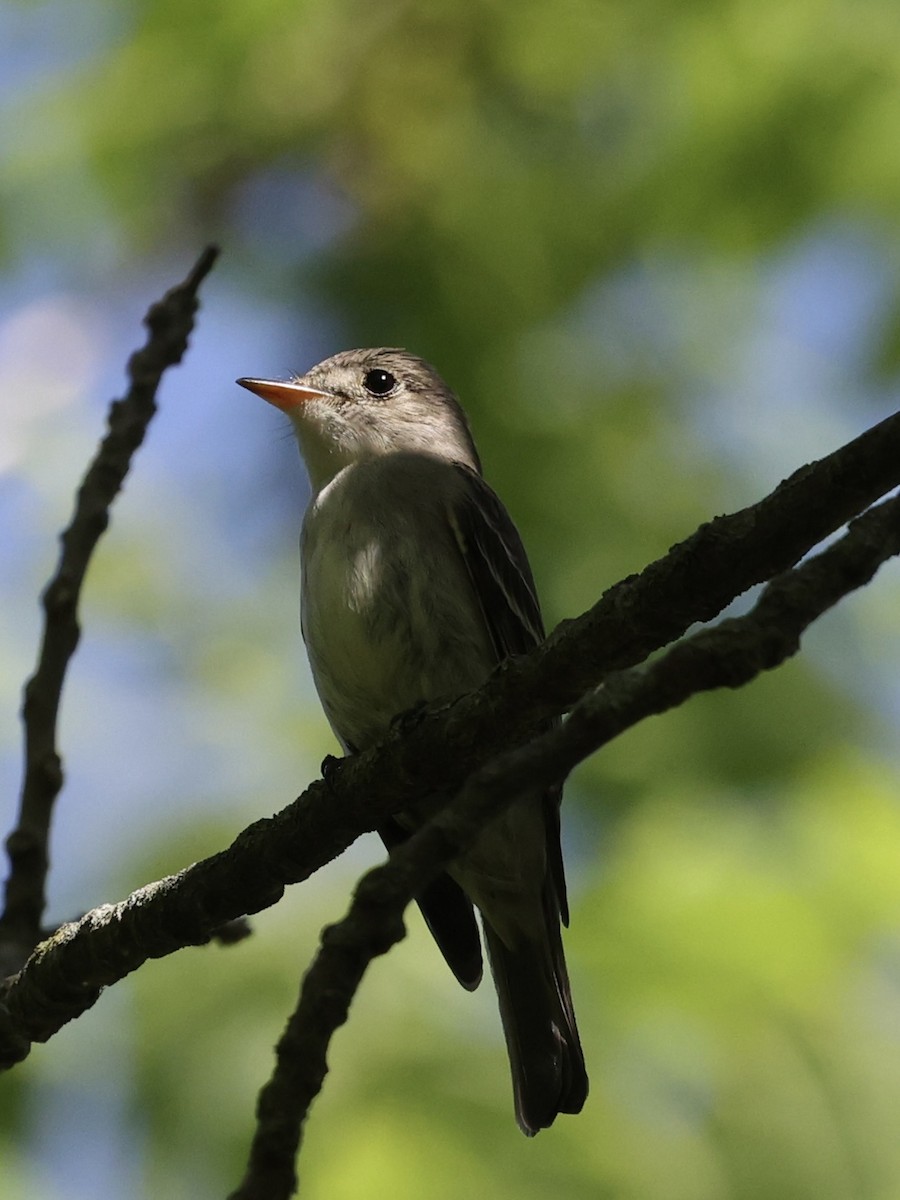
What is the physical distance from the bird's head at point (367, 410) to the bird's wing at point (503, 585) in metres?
0.57

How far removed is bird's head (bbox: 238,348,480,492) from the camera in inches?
234

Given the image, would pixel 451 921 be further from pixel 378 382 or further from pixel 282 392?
pixel 378 382

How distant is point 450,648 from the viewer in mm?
4957

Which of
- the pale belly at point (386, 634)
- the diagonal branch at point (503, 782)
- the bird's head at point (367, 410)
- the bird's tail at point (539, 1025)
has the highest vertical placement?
the bird's head at point (367, 410)

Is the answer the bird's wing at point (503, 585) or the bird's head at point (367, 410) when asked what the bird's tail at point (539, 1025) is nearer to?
the bird's wing at point (503, 585)

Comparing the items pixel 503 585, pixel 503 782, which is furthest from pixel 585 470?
pixel 503 782

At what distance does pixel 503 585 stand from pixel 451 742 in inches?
71.4

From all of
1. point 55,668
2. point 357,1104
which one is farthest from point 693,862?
point 55,668

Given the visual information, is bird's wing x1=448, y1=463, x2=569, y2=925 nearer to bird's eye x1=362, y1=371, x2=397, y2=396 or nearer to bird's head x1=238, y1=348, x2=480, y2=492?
bird's head x1=238, y1=348, x2=480, y2=492

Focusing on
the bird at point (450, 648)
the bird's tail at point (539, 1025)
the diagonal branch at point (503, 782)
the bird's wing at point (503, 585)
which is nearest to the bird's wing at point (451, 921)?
the bird at point (450, 648)

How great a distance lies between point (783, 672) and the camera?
5.40 metres

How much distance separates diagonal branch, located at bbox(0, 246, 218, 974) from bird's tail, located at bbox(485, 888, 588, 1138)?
4.88ft

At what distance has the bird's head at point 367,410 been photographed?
5.95 m

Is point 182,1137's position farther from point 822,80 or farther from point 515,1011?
point 822,80
